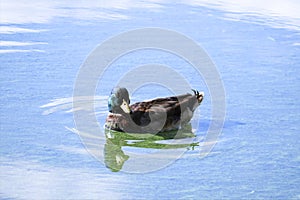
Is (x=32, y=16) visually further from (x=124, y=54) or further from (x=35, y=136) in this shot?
(x=35, y=136)

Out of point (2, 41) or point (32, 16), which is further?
point (32, 16)

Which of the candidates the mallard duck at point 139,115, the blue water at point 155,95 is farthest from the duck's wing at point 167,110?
the blue water at point 155,95

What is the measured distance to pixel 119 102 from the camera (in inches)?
131

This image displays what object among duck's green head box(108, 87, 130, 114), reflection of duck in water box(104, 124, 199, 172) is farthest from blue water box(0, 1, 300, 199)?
duck's green head box(108, 87, 130, 114)

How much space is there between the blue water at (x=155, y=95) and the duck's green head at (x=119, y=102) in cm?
19

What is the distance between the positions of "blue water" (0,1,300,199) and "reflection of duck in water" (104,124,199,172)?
6cm

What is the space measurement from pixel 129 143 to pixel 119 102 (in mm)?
169

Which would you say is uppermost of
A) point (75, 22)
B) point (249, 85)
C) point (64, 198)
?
point (75, 22)

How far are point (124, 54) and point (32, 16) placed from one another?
Result: 109 centimetres

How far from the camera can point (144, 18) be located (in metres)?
5.36

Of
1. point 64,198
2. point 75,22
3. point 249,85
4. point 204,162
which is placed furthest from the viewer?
point 75,22

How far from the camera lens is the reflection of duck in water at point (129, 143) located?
10.2ft

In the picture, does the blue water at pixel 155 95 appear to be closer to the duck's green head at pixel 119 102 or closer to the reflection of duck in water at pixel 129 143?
the reflection of duck in water at pixel 129 143

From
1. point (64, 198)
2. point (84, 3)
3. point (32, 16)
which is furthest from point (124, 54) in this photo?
point (64, 198)
